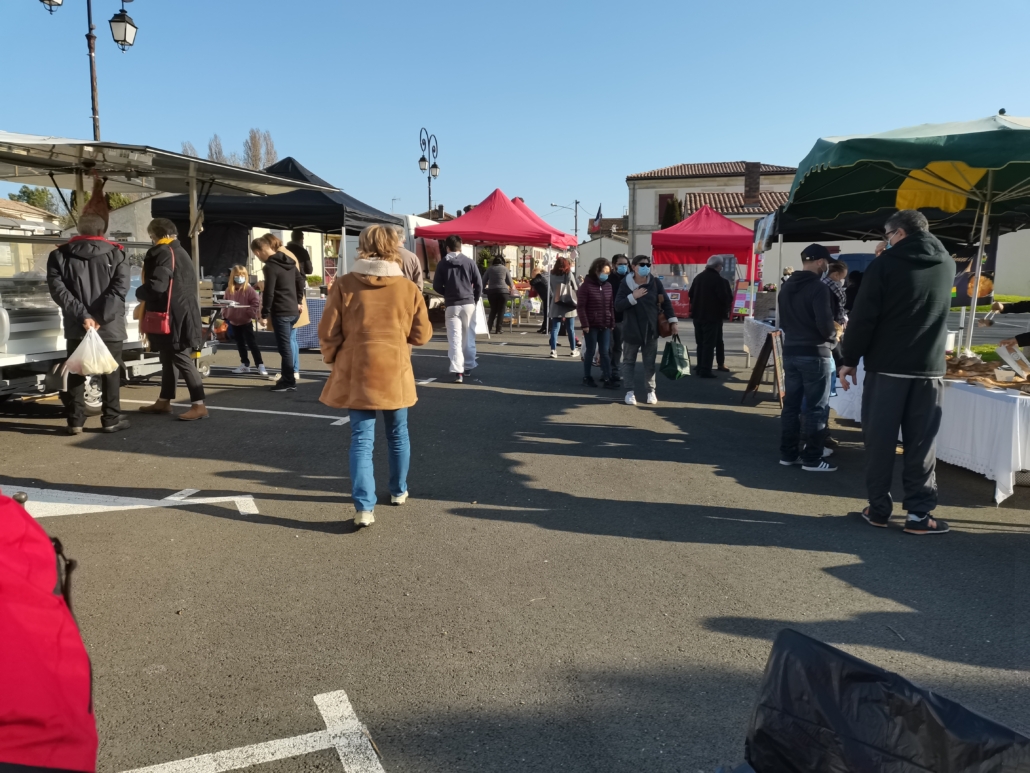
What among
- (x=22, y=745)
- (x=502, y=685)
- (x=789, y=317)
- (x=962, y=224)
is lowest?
(x=502, y=685)

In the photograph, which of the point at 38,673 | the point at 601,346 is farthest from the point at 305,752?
the point at 601,346

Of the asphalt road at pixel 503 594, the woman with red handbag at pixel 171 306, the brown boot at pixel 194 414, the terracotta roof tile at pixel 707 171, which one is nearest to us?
the asphalt road at pixel 503 594

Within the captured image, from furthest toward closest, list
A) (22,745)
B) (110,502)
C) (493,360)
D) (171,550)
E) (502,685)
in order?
(493,360)
(110,502)
(171,550)
(502,685)
(22,745)

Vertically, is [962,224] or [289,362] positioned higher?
[962,224]

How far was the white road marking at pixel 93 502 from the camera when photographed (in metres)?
4.91

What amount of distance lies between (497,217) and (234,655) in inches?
631

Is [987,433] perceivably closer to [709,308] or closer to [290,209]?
[709,308]

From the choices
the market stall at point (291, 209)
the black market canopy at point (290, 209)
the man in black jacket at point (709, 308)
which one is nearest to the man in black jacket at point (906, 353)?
the man in black jacket at point (709, 308)

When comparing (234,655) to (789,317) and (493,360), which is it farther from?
(493,360)

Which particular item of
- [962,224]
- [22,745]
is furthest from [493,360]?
[22,745]

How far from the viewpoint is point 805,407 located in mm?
6402

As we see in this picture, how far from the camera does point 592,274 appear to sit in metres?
10.2

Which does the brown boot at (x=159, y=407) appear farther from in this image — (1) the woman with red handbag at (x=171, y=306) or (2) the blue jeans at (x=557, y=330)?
(2) the blue jeans at (x=557, y=330)

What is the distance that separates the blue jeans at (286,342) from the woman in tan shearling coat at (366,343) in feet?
16.0
